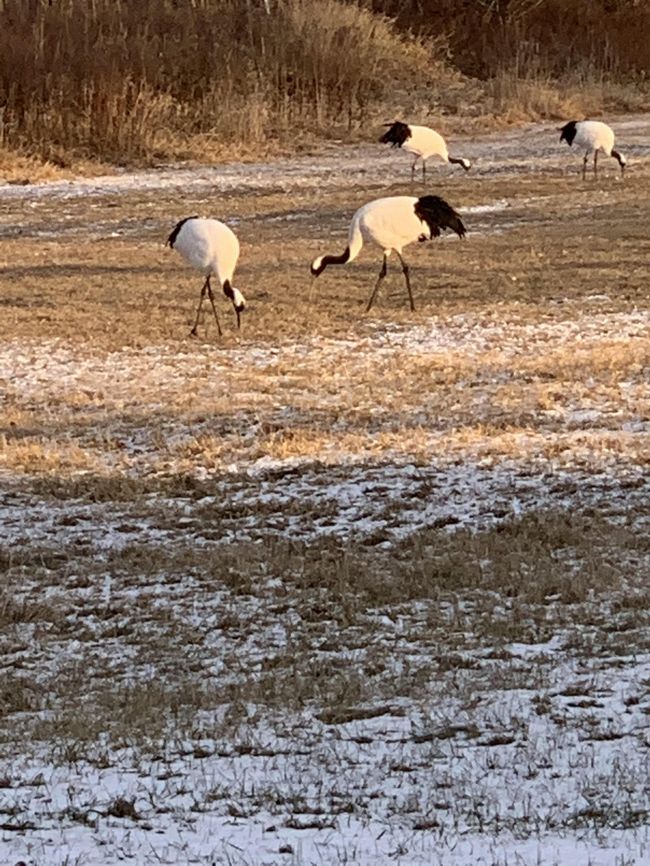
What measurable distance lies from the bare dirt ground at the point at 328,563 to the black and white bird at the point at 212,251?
28 cm

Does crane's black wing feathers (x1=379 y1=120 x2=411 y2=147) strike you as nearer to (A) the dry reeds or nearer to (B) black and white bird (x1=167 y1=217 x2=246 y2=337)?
(A) the dry reeds

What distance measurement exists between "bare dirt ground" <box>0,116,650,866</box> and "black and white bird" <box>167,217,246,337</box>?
11.0 inches

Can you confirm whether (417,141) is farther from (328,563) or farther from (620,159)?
(328,563)

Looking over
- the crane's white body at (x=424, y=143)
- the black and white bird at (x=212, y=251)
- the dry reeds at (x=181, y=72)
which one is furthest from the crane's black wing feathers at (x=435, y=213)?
the dry reeds at (x=181, y=72)

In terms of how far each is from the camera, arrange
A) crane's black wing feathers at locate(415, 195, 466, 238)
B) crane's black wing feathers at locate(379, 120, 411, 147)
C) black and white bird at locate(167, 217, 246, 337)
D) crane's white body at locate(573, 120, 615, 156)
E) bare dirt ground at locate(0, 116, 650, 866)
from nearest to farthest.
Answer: bare dirt ground at locate(0, 116, 650, 866) → black and white bird at locate(167, 217, 246, 337) → crane's black wing feathers at locate(415, 195, 466, 238) → crane's black wing feathers at locate(379, 120, 411, 147) → crane's white body at locate(573, 120, 615, 156)

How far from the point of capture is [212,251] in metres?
12.7

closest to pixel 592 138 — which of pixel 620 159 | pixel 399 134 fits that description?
pixel 620 159

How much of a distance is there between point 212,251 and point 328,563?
5.88 m

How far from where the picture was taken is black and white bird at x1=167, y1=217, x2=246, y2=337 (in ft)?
41.5

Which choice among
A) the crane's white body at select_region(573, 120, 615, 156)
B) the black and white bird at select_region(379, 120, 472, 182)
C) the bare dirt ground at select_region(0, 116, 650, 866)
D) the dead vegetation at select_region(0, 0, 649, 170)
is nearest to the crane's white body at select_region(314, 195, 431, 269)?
the bare dirt ground at select_region(0, 116, 650, 866)

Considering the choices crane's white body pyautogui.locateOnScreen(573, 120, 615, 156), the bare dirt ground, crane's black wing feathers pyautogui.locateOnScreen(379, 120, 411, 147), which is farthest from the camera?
crane's white body pyautogui.locateOnScreen(573, 120, 615, 156)

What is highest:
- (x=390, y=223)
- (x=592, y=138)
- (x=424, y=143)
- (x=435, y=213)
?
(x=435, y=213)

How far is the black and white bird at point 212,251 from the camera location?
499 inches

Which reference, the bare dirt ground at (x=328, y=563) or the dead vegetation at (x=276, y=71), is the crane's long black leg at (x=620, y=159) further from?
the bare dirt ground at (x=328, y=563)
